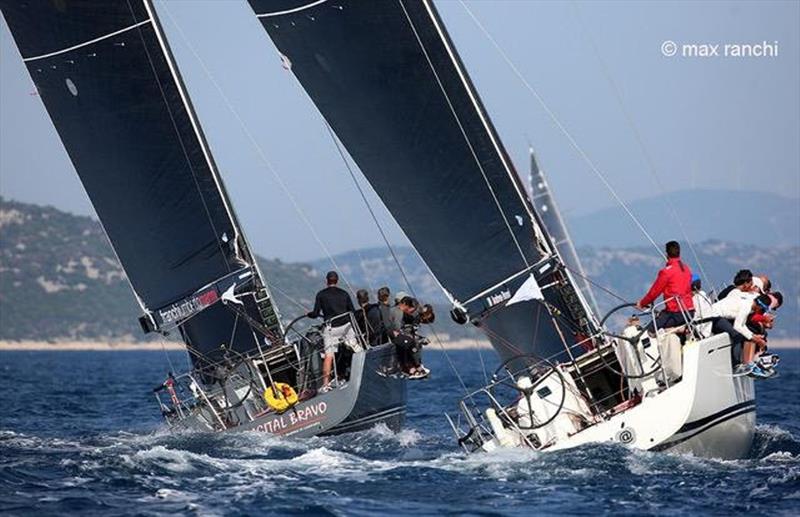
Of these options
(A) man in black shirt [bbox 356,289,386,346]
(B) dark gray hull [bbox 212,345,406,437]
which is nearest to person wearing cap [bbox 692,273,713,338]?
(B) dark gray hull [bbox 212,345,406,437]

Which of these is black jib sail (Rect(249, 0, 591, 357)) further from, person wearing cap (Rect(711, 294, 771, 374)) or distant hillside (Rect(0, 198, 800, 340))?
distant hillside (Rect(0, 198, 800, 340))

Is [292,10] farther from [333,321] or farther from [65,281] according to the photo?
[65,281]

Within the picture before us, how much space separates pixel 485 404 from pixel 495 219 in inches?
627

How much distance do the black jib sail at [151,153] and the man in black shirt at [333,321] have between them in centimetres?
235

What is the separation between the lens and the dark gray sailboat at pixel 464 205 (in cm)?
1791

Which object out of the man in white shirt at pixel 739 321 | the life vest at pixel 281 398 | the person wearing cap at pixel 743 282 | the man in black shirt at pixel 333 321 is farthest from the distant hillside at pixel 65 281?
the man in white shirt at pixel 739 321

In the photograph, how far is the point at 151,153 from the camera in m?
24.2

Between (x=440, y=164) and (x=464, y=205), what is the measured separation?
56cm

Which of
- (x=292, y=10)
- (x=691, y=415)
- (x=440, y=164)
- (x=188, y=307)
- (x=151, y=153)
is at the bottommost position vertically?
(x=691, y=415)

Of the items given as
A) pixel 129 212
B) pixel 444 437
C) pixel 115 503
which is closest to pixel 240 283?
pixel 129 212

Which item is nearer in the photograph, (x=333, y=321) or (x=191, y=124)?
(x=333, y=321)

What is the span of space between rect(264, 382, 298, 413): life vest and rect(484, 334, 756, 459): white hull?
507cm

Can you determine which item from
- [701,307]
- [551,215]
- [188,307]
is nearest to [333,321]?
[188,307]

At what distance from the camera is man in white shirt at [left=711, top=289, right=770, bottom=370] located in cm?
1739
